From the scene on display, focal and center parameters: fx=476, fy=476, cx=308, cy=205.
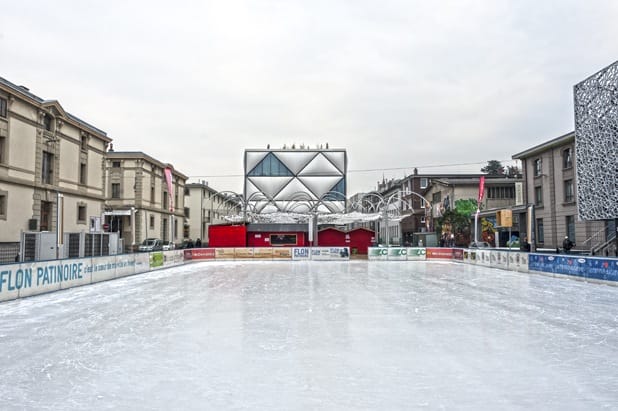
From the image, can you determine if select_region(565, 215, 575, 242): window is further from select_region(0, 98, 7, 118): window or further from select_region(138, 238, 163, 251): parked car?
select_region(0, 98, 7, 118): window

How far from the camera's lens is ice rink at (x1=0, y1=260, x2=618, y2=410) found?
5.82m

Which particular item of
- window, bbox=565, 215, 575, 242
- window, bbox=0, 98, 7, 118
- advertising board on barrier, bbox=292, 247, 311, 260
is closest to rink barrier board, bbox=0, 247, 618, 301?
advertising board on barrier, bbox=292, 247, 311, 260

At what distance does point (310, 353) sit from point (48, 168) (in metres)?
27.8

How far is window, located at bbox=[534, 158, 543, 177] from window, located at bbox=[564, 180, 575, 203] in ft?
13.8

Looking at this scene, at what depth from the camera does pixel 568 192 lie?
1442 inches

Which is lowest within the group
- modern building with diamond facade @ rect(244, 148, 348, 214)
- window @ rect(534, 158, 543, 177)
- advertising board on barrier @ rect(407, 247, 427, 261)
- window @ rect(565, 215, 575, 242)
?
advertising board on barrier @ rect(407, 247, 427, 261)

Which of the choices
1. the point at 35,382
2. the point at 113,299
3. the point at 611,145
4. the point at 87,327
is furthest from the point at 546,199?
the point at 35,382

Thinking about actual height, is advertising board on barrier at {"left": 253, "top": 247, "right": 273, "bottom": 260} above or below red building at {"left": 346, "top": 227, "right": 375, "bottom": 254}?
below

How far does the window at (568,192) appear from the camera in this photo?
35938 millimetres

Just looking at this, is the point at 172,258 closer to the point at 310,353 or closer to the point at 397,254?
the point at 397,254

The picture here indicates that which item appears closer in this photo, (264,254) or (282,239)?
(264,254)

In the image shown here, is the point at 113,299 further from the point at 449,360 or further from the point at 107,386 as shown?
the point at 449,360

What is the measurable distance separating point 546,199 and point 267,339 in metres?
36.5

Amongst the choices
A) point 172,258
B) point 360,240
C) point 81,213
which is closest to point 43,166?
point 81,213
